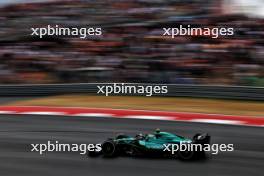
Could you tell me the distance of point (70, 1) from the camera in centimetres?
1905

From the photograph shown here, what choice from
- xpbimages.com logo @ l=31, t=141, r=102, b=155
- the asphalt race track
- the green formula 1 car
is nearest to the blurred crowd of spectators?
the asphalt race track

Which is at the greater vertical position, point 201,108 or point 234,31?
point 234,31

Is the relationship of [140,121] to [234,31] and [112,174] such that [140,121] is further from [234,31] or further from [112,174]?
[234,31]

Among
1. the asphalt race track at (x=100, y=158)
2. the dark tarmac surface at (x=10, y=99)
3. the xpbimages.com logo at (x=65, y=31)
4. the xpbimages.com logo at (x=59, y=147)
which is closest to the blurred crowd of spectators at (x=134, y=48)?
the xpbimages.com logo at (x=65, y=31)

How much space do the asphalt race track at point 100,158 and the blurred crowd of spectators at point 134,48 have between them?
11.6ft

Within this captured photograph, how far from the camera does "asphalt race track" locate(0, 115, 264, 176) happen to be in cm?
765

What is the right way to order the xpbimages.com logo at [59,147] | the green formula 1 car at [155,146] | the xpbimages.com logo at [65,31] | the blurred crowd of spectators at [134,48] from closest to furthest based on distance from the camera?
the green formula 1 car at [155,146], the xpbimages.com logo at [59,147], the blurred crowd of spectators at [134,48], the xpbimages.com logo at [65,31]

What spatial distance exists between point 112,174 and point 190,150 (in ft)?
3.96

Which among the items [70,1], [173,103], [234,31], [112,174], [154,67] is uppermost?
[70,1]

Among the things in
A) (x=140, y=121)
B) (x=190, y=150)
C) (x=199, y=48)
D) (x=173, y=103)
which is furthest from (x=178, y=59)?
(x=190, y=150)

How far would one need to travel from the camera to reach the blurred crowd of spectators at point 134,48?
14555 millimetres

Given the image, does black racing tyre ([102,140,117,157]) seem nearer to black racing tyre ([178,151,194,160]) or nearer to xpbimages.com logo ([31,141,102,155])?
xpbimages.com logo ([31,141,102,155])

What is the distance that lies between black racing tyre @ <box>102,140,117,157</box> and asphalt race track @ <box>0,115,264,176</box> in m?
0.11

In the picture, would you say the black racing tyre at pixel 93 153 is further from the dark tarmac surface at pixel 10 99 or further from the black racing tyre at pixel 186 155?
the dark tarmac surface at pixel 10 99
